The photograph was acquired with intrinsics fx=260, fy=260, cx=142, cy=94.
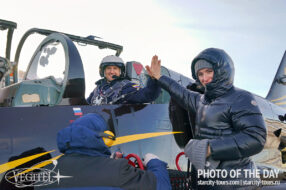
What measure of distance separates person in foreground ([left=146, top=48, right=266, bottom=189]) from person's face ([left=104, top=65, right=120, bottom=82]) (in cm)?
126

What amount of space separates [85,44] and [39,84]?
45.7 inches

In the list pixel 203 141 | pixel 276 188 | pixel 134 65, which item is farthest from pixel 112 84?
pixel 276 188

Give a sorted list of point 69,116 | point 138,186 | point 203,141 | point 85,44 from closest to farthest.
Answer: point 138,186
point 203,141
point 69,116
point 85,44

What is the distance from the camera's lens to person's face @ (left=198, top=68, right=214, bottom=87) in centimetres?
170

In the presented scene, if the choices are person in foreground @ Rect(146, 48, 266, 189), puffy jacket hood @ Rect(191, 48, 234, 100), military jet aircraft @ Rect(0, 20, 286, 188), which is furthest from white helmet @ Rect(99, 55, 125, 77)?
puffy jacket hood @ Rect(191, 48, 234, 100)

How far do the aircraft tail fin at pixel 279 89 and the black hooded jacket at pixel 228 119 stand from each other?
415cm

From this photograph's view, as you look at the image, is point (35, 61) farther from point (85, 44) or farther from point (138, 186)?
point (138, 186)

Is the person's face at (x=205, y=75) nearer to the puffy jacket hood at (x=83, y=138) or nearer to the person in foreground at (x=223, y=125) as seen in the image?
the person in foreground at (x=223, y=125)

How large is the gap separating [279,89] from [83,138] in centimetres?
521

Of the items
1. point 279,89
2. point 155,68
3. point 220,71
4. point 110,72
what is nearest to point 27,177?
point 155,68

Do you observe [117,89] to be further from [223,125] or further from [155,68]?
[223,125]

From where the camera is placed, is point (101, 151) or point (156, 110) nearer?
point (101, 151)

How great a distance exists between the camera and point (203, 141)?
168cm

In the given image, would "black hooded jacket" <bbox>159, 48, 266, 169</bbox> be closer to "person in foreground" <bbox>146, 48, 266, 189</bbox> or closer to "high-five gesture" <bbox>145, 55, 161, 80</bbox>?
"person in foreground" <bbox>146, 48, 266, 189</bbox>
